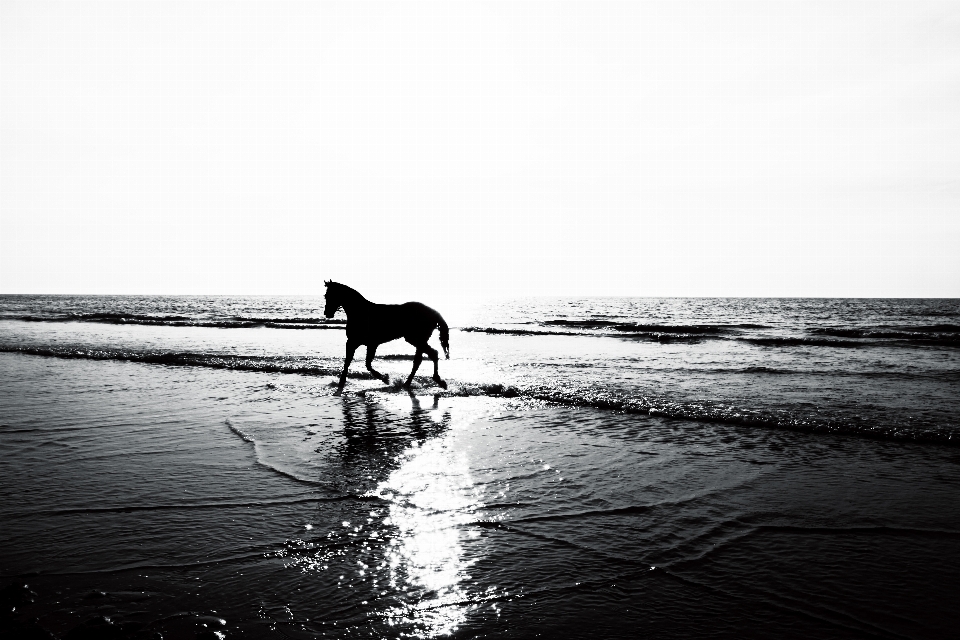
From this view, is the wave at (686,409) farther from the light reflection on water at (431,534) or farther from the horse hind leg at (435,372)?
the light reflection on water at (431,534)

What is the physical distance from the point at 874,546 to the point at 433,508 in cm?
345

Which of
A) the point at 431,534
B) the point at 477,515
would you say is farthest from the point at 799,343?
the point at 431,534

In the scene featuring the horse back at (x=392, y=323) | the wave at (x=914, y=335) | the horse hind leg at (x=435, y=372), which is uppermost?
the horse back at (x=392, y=323)

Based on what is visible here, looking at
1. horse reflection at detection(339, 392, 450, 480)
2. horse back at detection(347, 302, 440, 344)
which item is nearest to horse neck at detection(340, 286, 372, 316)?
horse back at detection(347, 302, 440, 344)

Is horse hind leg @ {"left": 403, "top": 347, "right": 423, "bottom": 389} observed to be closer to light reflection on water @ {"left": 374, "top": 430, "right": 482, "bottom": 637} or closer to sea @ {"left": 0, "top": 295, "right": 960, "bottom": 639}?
sea @ {"left": 0, "top": 295, "right": 960, "bottom": 639}

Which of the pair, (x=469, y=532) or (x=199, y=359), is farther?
(x=199, y=359)

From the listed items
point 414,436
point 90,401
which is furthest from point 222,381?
point 414,436

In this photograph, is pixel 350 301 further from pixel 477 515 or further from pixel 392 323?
pixel 477 515

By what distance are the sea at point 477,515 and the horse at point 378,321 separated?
5.73 feet

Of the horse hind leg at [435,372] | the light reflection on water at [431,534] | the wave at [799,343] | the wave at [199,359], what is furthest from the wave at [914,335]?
the light reflection on water at [431,534]

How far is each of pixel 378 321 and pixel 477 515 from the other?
8.67 meters

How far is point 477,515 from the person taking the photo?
190 inches

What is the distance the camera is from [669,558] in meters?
4.07

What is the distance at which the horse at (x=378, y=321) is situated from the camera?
12.9 meters
